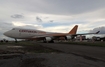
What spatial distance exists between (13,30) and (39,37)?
8.70 meters

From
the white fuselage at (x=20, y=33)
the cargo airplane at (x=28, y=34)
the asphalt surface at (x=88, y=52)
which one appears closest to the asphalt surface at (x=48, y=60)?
the asphalt surface at (x=88, y=52)

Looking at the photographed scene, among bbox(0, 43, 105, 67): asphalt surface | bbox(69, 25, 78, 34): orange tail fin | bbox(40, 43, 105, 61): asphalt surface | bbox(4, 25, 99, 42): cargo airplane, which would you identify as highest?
bbox(69, 25, 78, 34): orange tail fin

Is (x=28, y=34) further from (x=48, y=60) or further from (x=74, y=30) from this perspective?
(x=48, y=60)

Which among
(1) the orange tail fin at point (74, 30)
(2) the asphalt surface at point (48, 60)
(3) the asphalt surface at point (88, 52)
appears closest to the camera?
(2) the asphalt surface at point (48, 60)

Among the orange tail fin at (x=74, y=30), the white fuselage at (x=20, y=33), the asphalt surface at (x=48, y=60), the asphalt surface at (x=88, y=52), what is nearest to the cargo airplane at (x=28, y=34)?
the white fuselage at (x=20, y=33)

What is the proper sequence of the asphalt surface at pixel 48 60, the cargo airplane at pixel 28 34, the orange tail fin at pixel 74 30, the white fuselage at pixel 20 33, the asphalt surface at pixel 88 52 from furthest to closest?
1. the orange tail fin at pixel 74 30
2. the cargo airplane at pixel 28 34
3. the white fuselage at pixel 20 33
4. the asphalt surface at pixel 88 52
5. the asphalt surface at pixel 48 60

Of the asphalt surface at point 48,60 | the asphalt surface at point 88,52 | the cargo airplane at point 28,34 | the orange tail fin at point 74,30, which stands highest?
the orange tail fin at point 74,30

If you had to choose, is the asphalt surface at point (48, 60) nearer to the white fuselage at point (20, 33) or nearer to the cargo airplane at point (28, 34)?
the white fuselage at point (20, 33)

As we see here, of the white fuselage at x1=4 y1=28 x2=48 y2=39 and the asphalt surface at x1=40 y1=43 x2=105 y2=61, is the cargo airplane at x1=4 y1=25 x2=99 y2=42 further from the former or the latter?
the asphalt surface at x1=40 y1=43 x2=105 y2=61

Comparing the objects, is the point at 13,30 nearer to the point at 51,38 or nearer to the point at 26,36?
the point at 26,36

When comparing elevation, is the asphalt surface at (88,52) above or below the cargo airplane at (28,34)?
below

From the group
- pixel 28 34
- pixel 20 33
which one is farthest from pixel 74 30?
pixel 20 33

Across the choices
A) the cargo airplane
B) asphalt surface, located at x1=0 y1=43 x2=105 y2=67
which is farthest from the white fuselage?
asphalt surface, located at x1=0 y1=43 x2=105 y2=67

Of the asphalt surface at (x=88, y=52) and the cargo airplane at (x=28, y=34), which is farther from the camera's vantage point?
the cargo airplane at (x=28, y=34)
